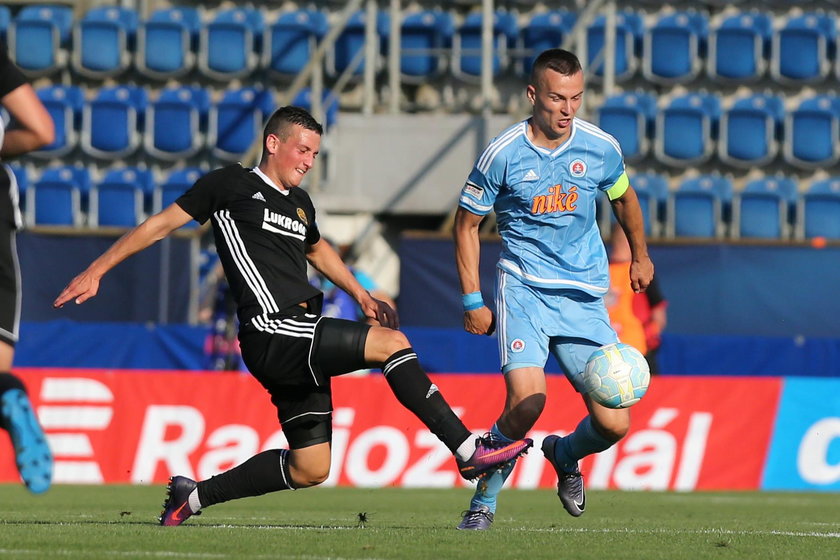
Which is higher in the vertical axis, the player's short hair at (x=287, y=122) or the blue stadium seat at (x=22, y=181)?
the player's short hair at (x=287, y=122)

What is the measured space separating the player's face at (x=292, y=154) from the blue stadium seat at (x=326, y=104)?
1181 cm

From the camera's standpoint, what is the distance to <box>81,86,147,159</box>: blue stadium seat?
2003 centimetres

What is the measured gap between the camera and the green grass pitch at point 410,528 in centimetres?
608

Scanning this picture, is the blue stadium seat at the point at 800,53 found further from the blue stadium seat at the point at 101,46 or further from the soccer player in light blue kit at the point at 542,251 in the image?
the soccer player in light blue kit at the point at 542,251

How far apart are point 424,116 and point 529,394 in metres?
12.2

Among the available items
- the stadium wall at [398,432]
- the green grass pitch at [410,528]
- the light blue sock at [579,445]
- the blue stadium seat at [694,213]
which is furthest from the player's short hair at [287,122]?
the blue stadium seat at [694,213]

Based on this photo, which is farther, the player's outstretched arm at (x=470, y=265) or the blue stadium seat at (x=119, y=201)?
the blue stadium seat at (x=119, y=201)

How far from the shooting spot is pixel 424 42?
20.5 metres

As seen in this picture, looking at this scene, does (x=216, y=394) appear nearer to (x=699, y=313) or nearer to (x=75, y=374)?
(x=75, y=374)

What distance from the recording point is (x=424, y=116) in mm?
19250

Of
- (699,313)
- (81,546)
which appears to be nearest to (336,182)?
(699,313)

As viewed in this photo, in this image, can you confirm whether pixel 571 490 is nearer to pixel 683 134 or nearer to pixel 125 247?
pixel 125 247

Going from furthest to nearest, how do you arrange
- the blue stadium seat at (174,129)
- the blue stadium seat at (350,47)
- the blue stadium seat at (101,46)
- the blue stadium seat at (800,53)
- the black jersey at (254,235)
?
the blue stadium seat at (101,46) < the blue stadium seat at (350,47) < the blue stadium seat at (800,53) < the blue stadium seat at (174,129) < the black jersey at (254,235)

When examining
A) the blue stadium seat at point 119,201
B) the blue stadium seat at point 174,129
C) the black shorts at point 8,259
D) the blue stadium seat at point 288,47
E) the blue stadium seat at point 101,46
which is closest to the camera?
the black shorts at point 8,259
